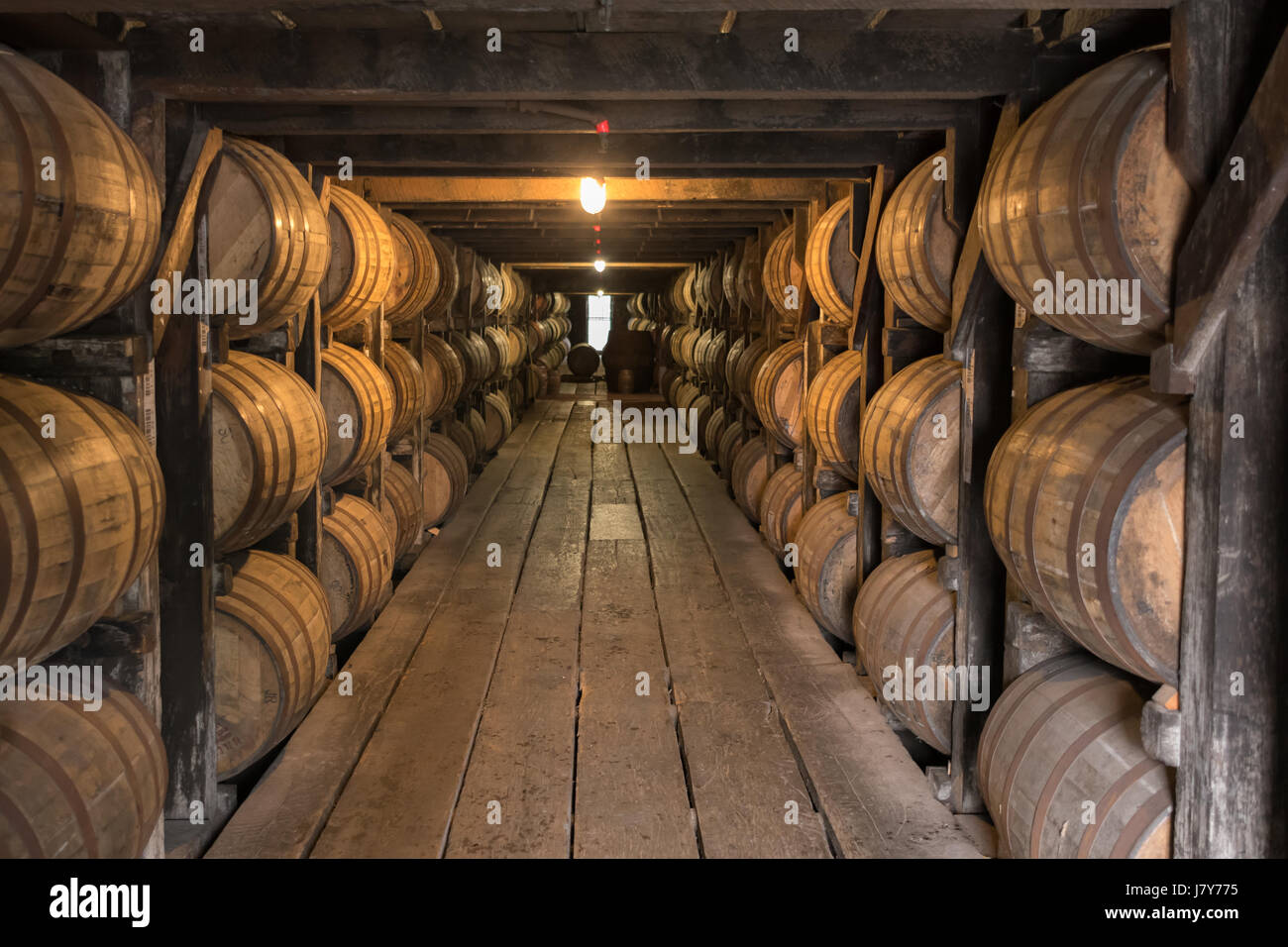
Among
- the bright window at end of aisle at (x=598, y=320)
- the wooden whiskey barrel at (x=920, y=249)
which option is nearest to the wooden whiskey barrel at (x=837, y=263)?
the wooden whiskey barrel at (x=920, y=249)

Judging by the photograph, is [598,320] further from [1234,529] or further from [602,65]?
[1234,529]

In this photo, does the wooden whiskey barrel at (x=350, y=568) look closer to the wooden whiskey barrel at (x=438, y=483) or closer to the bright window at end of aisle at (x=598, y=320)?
the wooden whiskey barrel at (x=438, y=483)

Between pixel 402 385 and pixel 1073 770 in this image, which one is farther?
pixel 402 385

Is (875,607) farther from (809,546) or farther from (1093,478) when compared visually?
(1093,478)

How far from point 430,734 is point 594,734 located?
0.66m

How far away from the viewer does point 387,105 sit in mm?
4598

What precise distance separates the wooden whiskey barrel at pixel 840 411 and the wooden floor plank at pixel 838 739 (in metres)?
0.95

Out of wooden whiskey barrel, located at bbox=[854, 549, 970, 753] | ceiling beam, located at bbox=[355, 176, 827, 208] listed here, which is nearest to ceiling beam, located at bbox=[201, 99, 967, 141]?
wooden whiskey barrel, located at bbox=[854, 549, 970, 753]

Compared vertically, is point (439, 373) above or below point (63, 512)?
above

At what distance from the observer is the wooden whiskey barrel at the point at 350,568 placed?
19.0 ft

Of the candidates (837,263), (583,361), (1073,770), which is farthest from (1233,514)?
(583,361)

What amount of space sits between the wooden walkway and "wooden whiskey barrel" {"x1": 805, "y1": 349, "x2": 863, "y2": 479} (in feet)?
3.12

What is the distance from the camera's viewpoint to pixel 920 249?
4418mm
